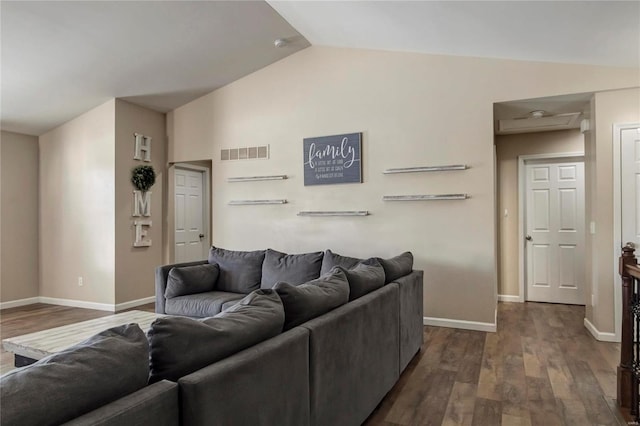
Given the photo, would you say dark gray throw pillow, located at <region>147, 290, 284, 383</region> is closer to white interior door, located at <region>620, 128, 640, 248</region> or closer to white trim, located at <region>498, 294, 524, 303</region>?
white interior door, located at <region>620, 128, 640, 248</region>

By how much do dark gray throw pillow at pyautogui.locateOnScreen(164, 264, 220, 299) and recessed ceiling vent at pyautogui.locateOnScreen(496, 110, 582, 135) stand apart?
3.81m

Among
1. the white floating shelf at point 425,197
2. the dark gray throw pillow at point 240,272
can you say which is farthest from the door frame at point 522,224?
the dark gray throw pillow at point 240,272

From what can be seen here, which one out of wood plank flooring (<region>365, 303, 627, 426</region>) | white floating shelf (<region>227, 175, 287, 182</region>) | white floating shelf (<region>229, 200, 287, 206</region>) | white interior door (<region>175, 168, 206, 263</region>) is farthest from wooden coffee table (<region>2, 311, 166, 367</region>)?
white interior door (<region>175, 168, 206, 263</region>)

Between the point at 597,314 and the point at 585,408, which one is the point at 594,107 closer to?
the point at 597,314

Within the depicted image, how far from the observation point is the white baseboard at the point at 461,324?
4.19 meters

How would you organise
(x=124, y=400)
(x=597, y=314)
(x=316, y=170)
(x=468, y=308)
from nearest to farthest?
(x=124, y=400) → (x=597, y=314) → (x=468, y=308) → (x=316, y=170)

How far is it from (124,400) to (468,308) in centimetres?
391

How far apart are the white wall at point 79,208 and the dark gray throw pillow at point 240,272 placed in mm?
1987

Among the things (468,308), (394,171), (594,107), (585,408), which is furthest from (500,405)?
(594,107)

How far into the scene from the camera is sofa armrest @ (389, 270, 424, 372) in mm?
2928

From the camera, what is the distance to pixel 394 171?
4602mm

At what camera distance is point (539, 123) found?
4.93 meters

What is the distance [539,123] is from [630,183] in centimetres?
147

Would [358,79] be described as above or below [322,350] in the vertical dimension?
above
